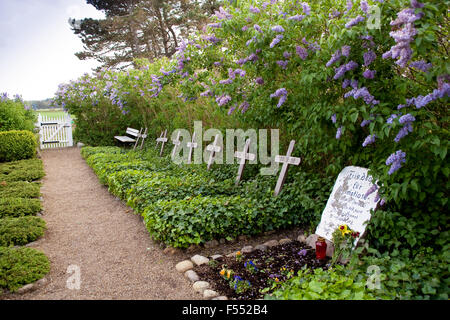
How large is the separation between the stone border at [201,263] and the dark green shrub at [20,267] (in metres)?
1.38

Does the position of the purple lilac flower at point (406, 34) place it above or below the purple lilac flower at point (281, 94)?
above

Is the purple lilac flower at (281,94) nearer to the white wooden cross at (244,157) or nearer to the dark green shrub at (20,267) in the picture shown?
the white wooden cross at (244,157)

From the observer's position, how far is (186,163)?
7.66 metres

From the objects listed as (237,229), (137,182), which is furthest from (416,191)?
(137,182)

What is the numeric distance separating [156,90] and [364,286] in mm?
7644

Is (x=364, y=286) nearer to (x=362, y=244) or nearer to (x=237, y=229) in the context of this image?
(x=362, y=244)

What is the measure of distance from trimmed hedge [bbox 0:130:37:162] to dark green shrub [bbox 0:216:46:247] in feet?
22.1

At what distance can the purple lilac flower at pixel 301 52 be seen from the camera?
138 inches

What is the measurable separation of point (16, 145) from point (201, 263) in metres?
9.45

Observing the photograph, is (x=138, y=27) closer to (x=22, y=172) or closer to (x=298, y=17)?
(x=22, y=172)

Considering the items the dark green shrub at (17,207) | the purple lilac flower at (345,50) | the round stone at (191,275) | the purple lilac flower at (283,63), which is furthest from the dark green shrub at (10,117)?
the purple lilac flower at (345,50)

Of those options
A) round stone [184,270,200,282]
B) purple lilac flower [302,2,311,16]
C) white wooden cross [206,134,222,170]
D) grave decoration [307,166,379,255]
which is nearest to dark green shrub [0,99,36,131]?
white wooden cross [206,134,222,170]

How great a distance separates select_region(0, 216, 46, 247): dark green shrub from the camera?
4.13 m

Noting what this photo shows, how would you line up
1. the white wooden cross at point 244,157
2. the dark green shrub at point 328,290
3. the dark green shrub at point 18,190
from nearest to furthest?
the dark green shrub at point 328,290
the white wooden cross at point 244,157
the dark green shrub at point 18,190
